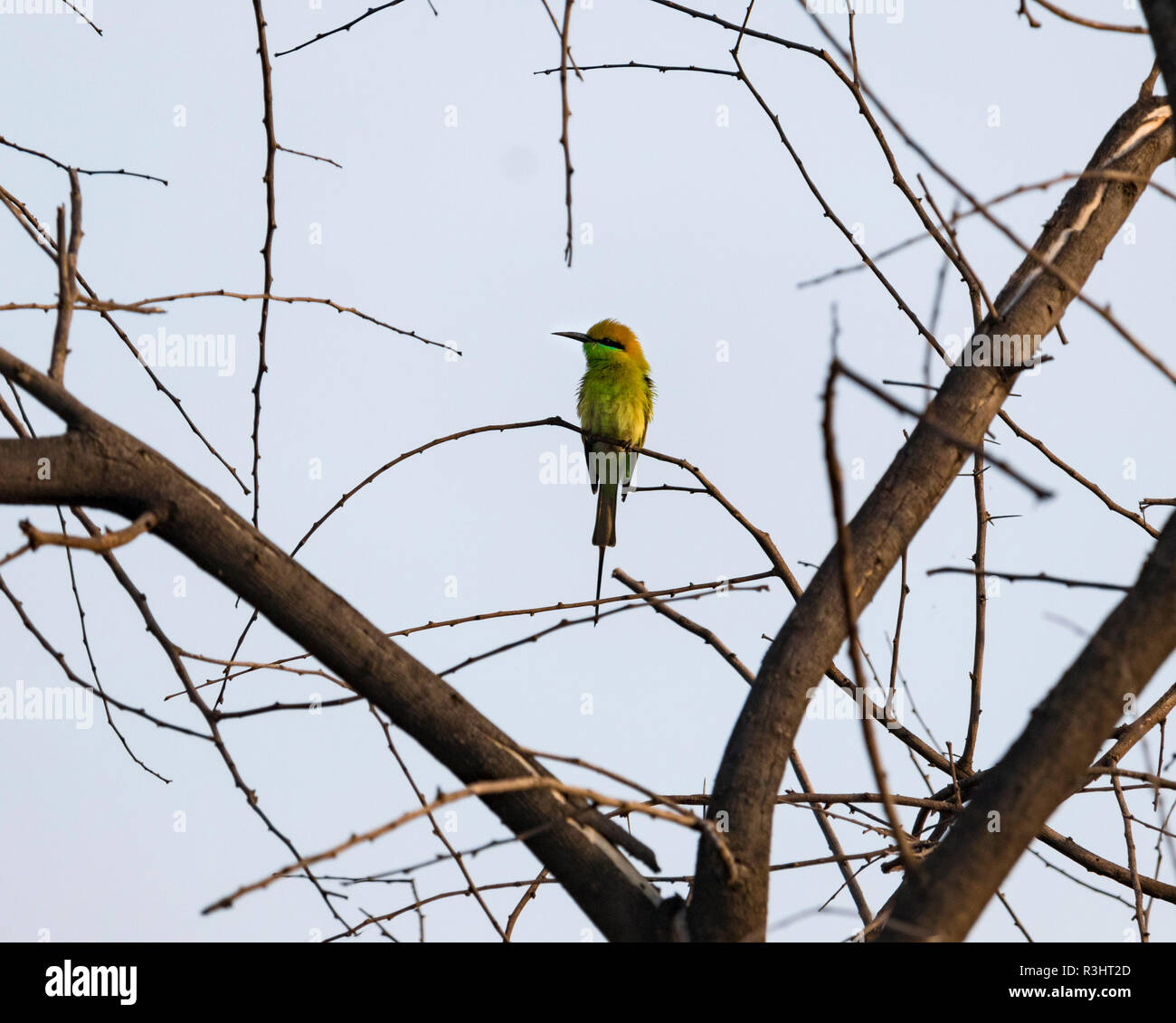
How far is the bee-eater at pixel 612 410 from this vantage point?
6422 mm

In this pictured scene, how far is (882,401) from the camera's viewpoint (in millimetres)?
1166

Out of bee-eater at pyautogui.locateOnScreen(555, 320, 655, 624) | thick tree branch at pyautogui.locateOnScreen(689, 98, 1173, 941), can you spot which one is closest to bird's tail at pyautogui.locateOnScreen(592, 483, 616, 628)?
bee-eater at pyautogui.locateOnScreen(555, 320, 655, 624)

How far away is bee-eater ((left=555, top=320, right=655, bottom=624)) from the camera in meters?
6.42

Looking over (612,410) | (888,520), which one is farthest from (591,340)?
(888,520)

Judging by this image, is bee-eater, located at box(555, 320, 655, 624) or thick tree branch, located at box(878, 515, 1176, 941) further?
bee-eater, located at box(555, 320, 655, 624)

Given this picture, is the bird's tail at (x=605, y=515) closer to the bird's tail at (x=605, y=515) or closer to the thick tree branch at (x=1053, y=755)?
the bird's tail at (x=605, y=515)

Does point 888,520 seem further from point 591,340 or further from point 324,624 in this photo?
point 591,340

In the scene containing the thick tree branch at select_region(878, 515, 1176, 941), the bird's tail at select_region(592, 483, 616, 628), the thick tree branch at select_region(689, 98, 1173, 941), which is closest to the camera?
the thick tree branch at select_region(878, 515, 1176, 941)

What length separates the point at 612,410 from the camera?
6.52 metres

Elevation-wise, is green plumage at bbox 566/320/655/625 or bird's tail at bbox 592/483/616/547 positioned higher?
green plumage at bbox 566/320/655/625

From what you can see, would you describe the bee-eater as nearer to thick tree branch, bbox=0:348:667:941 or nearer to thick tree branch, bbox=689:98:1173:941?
thick tree branch, bbox=689:98:1173:941

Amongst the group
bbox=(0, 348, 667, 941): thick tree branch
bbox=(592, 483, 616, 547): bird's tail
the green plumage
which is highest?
the green plumage
